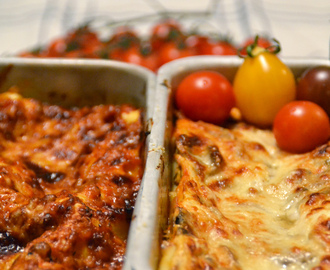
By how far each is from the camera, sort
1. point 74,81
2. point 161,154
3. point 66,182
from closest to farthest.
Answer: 1. point 161,154
2. point 66,182
3. point 74,81

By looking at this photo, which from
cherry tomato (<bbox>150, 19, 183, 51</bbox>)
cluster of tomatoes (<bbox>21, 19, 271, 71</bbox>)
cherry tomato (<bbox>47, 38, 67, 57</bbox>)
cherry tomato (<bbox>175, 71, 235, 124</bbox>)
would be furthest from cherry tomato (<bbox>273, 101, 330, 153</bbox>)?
cherry tomato (<bbox>47, 38, 67, 57</bbox>)

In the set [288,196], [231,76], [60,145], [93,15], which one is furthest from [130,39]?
[288,196]

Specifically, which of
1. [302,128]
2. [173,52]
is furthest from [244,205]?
[173,52]

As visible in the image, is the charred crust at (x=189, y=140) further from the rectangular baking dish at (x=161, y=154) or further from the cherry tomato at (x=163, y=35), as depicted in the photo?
the cherry tomato at (x=163, y=35)

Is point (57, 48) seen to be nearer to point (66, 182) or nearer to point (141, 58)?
point (141, 58)

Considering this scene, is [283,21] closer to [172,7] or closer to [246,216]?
[172,7]

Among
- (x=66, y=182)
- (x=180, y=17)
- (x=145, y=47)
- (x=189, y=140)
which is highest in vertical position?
(x=189, y=140)

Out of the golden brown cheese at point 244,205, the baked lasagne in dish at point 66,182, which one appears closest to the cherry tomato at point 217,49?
the baked lasagne in dish at point 66,182
